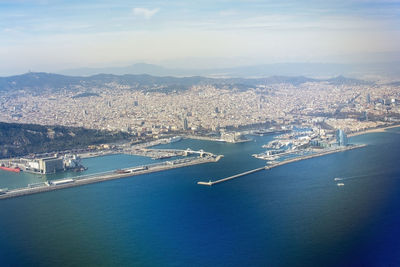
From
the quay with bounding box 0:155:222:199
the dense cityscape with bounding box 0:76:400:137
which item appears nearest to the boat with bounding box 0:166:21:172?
the quay with bounding box 0:155:222:199

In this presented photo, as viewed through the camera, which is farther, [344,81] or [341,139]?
[344,81]

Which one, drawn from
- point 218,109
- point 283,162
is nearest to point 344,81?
point 218,109

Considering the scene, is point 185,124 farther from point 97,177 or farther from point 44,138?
point 97,177

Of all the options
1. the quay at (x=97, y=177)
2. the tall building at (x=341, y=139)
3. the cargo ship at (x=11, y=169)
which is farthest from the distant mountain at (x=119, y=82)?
the cargo ship at (x=11, y=169)

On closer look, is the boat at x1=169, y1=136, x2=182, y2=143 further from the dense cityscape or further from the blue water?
the blue water

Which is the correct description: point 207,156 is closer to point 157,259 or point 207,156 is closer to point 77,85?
point 157,259

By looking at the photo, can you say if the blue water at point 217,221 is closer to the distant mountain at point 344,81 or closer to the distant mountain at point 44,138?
the distant mountain at point 44,138

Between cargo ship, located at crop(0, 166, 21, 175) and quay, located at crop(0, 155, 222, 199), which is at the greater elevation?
cargo ship, located at crop(0, 166, 21, 175)
